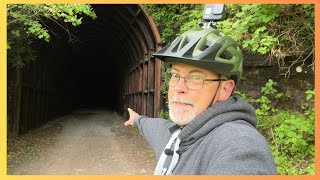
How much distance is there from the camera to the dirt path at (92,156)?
775cm

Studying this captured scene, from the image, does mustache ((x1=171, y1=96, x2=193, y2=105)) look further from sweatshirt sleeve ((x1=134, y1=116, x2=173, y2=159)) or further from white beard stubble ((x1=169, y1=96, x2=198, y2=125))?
sweatshirt sleeve ((x1=134, y1=116, x2=173, y2=159))

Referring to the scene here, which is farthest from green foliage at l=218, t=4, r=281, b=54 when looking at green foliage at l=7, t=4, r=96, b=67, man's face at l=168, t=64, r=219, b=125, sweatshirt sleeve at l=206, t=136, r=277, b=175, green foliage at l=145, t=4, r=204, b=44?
sweatshirt sleeve at l=206, t=136, r=277, b=175

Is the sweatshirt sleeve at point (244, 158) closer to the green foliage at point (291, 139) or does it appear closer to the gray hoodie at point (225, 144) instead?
the gray hoodie at point (225, 144)

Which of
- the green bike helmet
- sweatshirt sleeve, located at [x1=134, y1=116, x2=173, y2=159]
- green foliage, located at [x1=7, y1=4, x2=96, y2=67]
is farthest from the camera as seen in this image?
green foliage, located at [x1=7, y1=4, x2=96, y2=67]

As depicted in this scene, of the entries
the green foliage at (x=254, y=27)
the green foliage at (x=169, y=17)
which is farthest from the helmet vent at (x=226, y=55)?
the green foliage at (x=169, y=17)

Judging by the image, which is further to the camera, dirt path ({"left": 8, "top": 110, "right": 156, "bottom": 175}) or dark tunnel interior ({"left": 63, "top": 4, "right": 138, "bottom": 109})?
dark tunnel interior ({"left": 63, "top": 4, "right": 138, "bottom": 109})

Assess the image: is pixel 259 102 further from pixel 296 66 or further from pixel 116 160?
pixel 116 160

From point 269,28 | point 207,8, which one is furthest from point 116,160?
point 207,8

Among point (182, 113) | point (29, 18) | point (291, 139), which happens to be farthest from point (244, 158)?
point (29, 18)

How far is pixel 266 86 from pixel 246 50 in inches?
44.4

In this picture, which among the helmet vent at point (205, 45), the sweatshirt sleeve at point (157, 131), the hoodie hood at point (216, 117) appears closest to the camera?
the hoodie hood at point (216, 117)

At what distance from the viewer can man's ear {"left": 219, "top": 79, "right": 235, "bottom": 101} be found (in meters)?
2.29

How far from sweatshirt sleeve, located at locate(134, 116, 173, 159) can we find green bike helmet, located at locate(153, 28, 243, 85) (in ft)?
2.23

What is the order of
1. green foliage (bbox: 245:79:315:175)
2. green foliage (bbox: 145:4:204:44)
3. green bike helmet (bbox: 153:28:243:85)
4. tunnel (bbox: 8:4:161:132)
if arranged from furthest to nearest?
tunnel (bbox: 8:4:161:132) < green foliage (bbox: 145:4:204:44) < green foliage (bbox: 245:79:315:175) < green bike helmet (bbox: 153:28:243:85)
